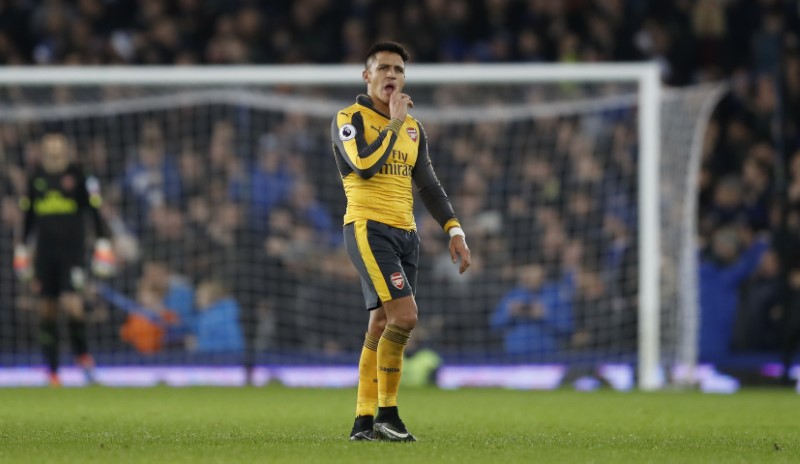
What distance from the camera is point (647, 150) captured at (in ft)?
42.5

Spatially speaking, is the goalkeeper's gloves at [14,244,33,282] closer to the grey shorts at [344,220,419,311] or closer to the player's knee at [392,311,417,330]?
the grey shorts at [344,220,419,311]

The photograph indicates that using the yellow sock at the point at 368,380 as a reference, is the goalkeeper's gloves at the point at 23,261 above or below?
above

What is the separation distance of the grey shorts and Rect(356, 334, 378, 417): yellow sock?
0.22 m

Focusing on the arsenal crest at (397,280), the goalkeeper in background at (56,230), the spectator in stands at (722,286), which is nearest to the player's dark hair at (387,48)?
the arsenal crest at (397,280)

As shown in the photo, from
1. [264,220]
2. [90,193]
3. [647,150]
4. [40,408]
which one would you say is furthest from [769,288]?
[40,408]

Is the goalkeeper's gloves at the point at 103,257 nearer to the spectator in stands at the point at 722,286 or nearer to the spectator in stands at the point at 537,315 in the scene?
the spectator in stands at the point at 537,315

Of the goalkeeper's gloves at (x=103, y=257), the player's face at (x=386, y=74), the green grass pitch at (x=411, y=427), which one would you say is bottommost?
the green grass pitch at (x=411, y=427)

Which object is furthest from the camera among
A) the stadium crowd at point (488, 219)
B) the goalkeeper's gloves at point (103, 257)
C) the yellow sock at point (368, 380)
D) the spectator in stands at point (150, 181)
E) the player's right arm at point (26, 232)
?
the spectator in stands at point (150, 181)

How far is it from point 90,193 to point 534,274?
169 inches

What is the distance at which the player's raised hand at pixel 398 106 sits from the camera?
22.4 feet

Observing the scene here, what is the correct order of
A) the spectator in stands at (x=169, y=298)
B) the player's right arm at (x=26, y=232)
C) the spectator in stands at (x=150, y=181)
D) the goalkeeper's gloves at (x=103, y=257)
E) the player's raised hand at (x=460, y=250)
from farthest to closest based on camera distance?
the spectator in stands at (x=150, y=181) → the spectator in stands at (x=169, y=298) → the player's right arm at (x=26, y=232) → the goalkeeper's gloves at (x=103, y=257) → the player's raised hand at (x=460, y=250)

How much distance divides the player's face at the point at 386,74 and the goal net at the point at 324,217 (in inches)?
248

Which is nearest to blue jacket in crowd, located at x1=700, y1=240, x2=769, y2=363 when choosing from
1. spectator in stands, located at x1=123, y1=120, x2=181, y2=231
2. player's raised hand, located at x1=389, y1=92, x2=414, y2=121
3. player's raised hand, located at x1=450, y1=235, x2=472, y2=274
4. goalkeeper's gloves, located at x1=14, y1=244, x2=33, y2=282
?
spectator in stands, located at x1=123, y1=120, x2=181, y2=231

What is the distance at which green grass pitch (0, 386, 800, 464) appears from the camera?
6.15 metres
